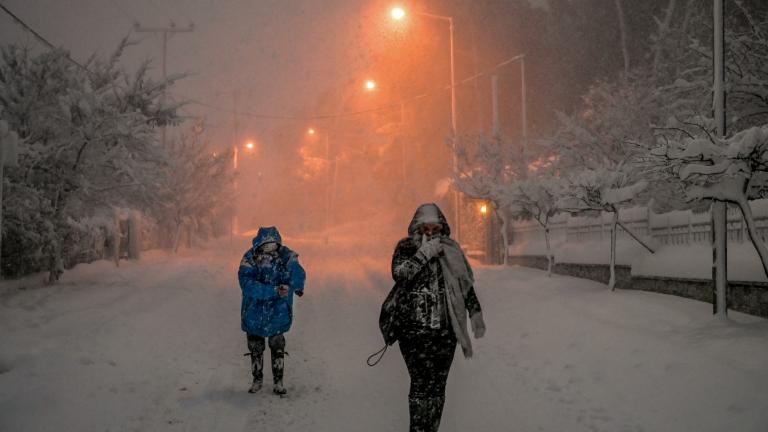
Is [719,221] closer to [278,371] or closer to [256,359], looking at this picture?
[278,371]

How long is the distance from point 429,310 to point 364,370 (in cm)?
362

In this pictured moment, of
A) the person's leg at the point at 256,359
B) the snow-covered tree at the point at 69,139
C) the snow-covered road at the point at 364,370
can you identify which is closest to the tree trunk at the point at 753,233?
the snow-covered road at the point at 364,370

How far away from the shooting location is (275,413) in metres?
5.75

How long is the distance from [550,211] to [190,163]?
1603 centimetres

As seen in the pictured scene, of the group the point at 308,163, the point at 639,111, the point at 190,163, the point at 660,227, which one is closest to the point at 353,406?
the point at 660,227

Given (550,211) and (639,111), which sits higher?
(639,111)

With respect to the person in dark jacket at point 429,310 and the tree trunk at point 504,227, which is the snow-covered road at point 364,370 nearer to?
A: the person in dark jacket at point 429,310

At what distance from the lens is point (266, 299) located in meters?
6.45

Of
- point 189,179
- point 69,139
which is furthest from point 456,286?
point 189,179

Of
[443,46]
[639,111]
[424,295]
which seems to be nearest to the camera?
[424,295]

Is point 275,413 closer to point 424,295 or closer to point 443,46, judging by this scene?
point 424,295

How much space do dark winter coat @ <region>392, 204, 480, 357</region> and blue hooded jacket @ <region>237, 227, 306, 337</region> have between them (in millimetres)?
2232

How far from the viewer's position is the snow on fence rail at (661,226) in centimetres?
877

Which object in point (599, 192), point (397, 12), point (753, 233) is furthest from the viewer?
point (397, 12)
